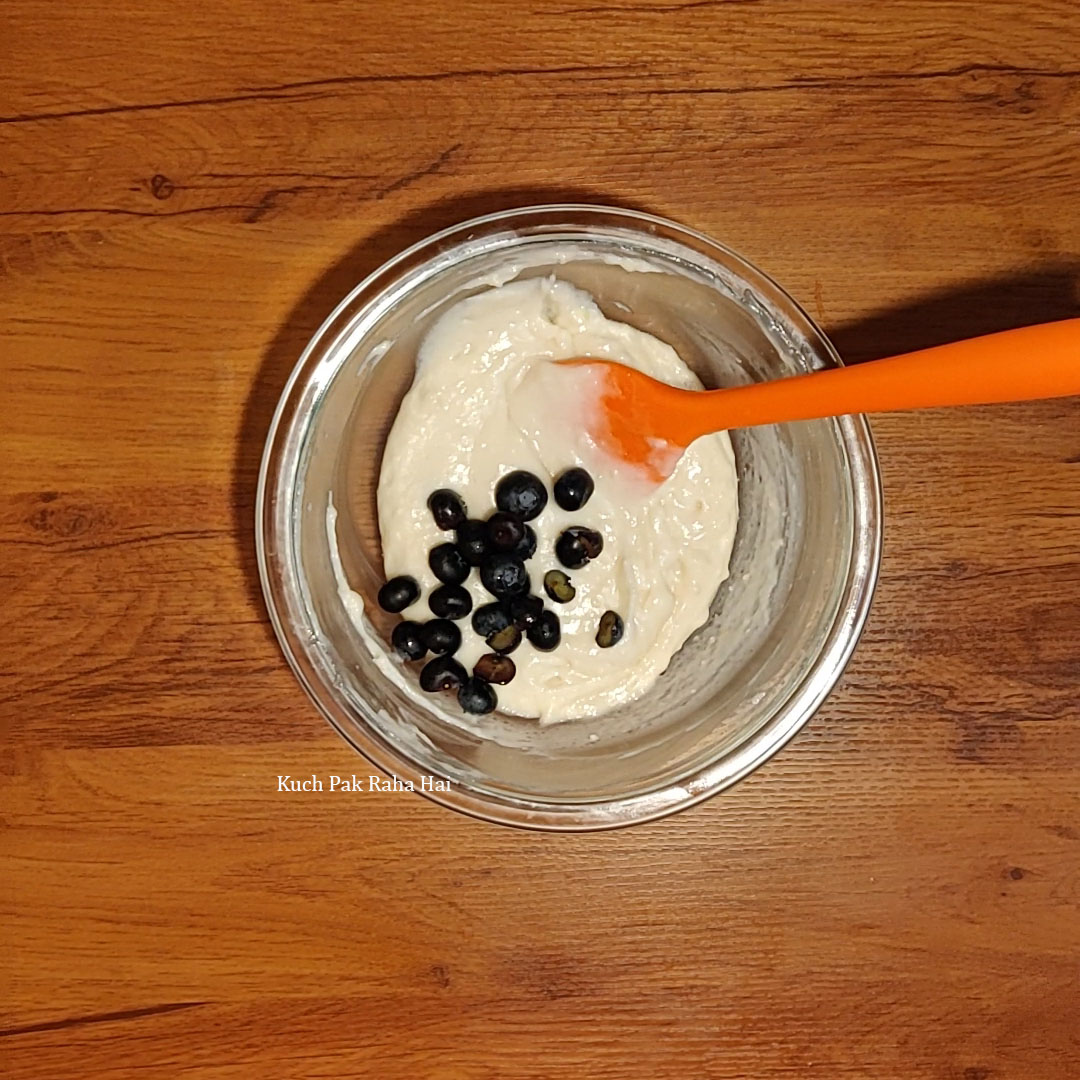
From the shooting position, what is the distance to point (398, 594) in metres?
0.99

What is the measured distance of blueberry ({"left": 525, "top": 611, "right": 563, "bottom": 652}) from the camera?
99 centimetres

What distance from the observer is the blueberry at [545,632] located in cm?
99

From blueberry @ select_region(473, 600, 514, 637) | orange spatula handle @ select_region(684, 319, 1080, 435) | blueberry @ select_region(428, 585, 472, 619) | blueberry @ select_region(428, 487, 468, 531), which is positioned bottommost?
blueberry @ select_region(473, 600, 514, 637)

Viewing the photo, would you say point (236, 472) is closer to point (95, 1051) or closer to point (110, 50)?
point (110, 50)

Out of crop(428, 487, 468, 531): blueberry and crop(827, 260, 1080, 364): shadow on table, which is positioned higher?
crop(827, 260, 1080, 364): shadow on table

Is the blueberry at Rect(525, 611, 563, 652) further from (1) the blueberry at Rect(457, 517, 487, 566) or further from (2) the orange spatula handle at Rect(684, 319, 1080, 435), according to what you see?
(2) the orange spatula handle at Rect(684, 319, 1080, 435)

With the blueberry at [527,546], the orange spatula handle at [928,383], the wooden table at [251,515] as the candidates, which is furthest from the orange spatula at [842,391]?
the wooden table at [251,515]

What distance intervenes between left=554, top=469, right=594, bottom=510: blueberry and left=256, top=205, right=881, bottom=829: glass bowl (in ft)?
0.56

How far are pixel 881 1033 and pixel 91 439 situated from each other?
965 mm

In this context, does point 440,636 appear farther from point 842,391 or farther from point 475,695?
point 842,391

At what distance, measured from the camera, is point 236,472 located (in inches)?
41.0

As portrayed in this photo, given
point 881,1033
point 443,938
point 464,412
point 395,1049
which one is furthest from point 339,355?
point 881,1033

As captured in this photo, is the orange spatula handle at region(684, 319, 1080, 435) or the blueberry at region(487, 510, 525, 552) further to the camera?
the blueberry at region(487, 510, 525, 552)

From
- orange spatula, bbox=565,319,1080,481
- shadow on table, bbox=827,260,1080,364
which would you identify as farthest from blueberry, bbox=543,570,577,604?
shadow on table, bbox=827,260,1080,364
